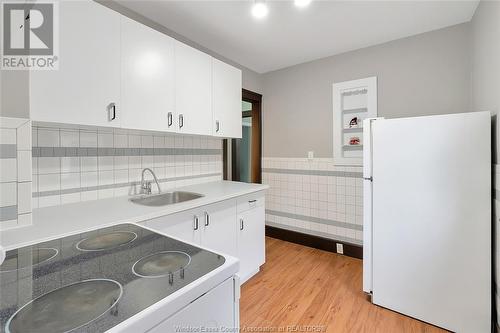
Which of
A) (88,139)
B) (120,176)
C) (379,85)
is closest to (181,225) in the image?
(120,176)

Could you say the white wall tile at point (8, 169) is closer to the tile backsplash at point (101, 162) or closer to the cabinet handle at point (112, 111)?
the tile backsplash at point (101, 162)

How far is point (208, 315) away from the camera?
698 millimetres

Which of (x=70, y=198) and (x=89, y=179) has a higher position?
(x=89, y=179)

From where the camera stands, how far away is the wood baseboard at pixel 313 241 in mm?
2650

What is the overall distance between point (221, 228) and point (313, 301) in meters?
0.98

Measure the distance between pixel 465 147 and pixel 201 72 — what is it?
203 cm

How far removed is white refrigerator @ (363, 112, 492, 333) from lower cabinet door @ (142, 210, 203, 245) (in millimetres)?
1350

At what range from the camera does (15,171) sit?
1.10 m

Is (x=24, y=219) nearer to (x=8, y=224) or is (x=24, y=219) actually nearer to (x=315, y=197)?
(x=8, y=224)

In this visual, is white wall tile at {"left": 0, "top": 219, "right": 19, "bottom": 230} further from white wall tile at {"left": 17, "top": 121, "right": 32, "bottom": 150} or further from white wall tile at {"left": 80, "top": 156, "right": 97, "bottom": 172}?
white wall tile at {"left": 80, "top": 156, "right": 97, "bottom": 172}

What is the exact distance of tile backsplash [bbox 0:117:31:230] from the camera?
1.07 m

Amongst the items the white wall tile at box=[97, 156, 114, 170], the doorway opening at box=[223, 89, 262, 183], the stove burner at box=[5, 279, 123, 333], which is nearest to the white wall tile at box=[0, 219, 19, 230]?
the white wall tile at box=[97, 156, 114, 170]

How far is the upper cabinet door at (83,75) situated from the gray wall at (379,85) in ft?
7.20

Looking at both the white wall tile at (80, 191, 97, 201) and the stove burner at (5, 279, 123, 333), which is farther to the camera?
the white wall tile at (80, 191, 97, 201)
